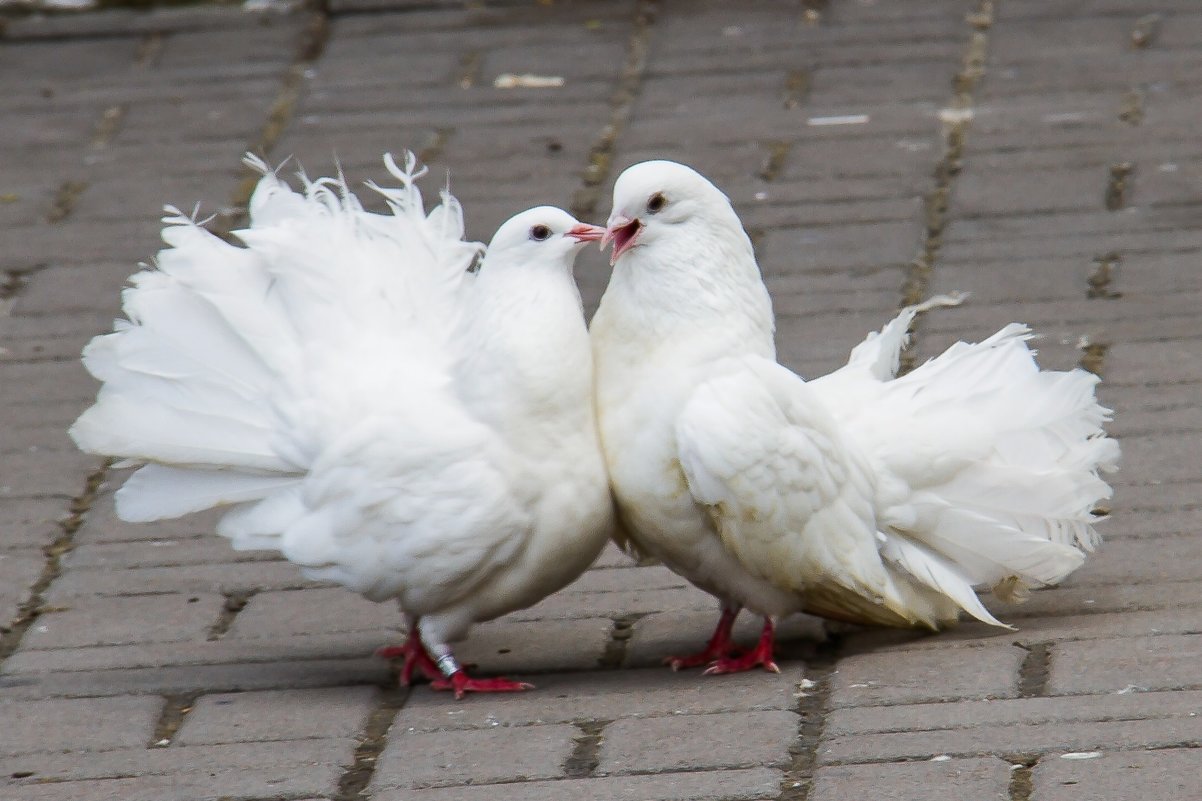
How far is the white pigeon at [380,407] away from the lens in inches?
142

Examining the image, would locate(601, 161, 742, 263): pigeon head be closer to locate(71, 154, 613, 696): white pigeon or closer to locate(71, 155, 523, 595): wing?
locate(71, 154, 613, 696): white pigeon

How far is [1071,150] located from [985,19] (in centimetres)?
140

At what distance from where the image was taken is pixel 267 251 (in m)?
3.94

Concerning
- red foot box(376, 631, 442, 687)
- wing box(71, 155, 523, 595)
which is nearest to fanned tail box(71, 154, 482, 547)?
wing box(71, 155, 523, 595)

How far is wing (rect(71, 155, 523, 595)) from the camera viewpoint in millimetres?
3605

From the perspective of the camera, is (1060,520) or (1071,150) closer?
(1060,520)

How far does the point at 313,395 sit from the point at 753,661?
3.12 feet

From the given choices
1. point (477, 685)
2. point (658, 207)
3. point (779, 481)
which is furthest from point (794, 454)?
point (477, 685)

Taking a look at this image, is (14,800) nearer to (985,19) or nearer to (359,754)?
(359,754)

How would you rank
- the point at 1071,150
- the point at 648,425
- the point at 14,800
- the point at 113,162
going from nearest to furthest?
the point at 14,800, the point at 648,425, the point at 1071,150, the point at 113,162

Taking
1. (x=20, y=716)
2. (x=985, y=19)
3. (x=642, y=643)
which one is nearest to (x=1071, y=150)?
(x=985, y=19)

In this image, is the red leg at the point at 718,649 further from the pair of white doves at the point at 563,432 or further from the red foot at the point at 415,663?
the red foot at the point at 415,663

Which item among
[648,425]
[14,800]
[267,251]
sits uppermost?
[267,251]

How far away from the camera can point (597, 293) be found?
569 centimetres
